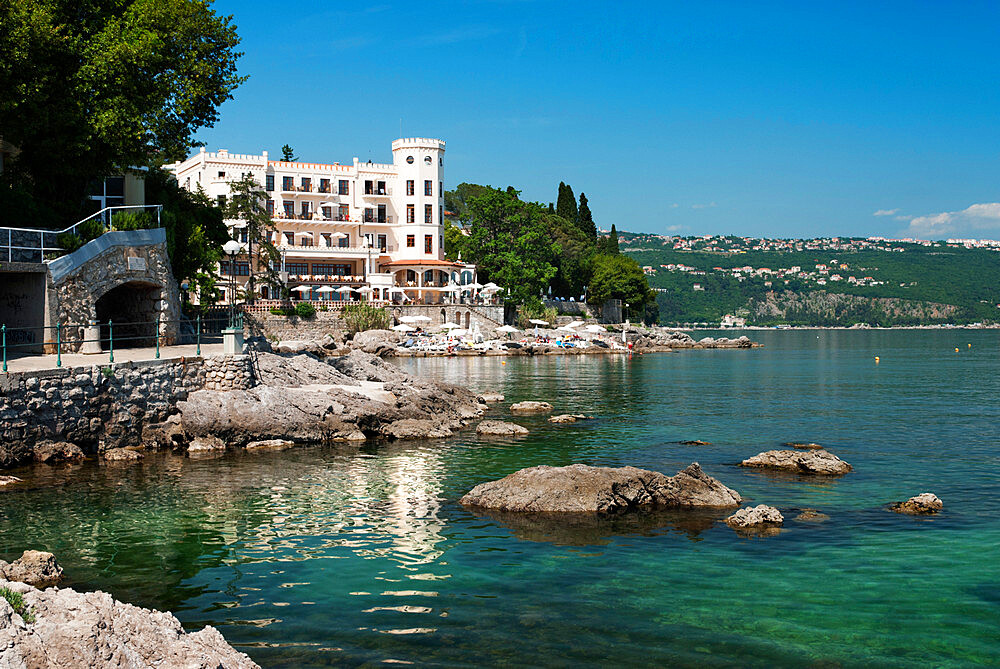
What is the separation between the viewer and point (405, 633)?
9930 millimetres

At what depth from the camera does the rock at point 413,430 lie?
83.1 ft

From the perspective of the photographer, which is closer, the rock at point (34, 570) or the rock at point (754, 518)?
the rock at point (34, 570)

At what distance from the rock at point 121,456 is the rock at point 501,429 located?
10552 mm

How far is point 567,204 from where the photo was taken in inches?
4432

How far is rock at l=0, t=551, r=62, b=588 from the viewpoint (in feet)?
36.9

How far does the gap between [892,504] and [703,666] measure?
9.89m

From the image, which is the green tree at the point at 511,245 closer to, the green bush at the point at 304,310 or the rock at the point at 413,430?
the green bush at the point at 304,310

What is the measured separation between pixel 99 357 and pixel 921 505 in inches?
852

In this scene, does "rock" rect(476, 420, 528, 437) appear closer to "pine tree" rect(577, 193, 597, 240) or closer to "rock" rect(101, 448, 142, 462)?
"rock" rect(101, 448, 142, 462)

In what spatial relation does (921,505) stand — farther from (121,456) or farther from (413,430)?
(121,456)

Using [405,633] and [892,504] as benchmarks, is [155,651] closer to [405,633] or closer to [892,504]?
[405,633]

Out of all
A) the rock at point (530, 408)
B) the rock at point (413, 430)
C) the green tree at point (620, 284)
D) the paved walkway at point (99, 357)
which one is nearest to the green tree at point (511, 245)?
the green tree at point (620, 284)

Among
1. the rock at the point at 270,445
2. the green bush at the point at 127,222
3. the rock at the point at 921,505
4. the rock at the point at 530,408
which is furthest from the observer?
the rock at the point at 530,408

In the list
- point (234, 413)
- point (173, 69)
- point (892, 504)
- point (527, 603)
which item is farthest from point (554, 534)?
point (173, 69)
